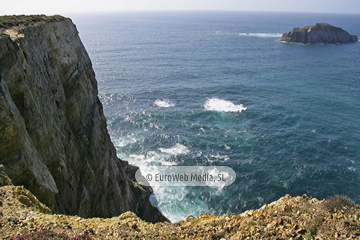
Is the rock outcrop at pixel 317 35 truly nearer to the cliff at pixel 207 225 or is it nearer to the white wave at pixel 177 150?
the white wave at pixel 177 150

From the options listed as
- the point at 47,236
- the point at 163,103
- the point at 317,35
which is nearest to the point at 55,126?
the point at 47,236

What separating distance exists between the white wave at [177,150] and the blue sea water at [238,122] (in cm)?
20

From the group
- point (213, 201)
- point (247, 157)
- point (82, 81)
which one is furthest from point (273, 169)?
point (82, 81)

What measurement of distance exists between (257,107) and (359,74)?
60093 mm

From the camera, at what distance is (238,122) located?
211 ft

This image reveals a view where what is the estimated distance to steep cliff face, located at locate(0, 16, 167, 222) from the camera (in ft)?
55.6

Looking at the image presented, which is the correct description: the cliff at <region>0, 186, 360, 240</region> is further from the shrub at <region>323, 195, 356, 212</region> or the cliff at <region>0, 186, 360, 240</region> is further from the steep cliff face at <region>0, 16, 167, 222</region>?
the steep cliff face at <region>0, 16, 167, 222</region>

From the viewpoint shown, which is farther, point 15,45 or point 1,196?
point 15,45

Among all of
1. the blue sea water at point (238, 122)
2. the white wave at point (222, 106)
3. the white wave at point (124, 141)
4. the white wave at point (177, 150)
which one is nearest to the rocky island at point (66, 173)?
the blue sea water at point (238, 122)

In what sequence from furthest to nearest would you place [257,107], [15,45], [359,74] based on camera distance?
[359,74]
[257,107]
[15,45]

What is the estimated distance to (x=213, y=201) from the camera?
139 ft

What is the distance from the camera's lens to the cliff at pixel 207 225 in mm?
13023

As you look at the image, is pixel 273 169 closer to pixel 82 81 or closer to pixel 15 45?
pixel 82 81

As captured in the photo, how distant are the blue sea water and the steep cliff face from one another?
16804 mm
